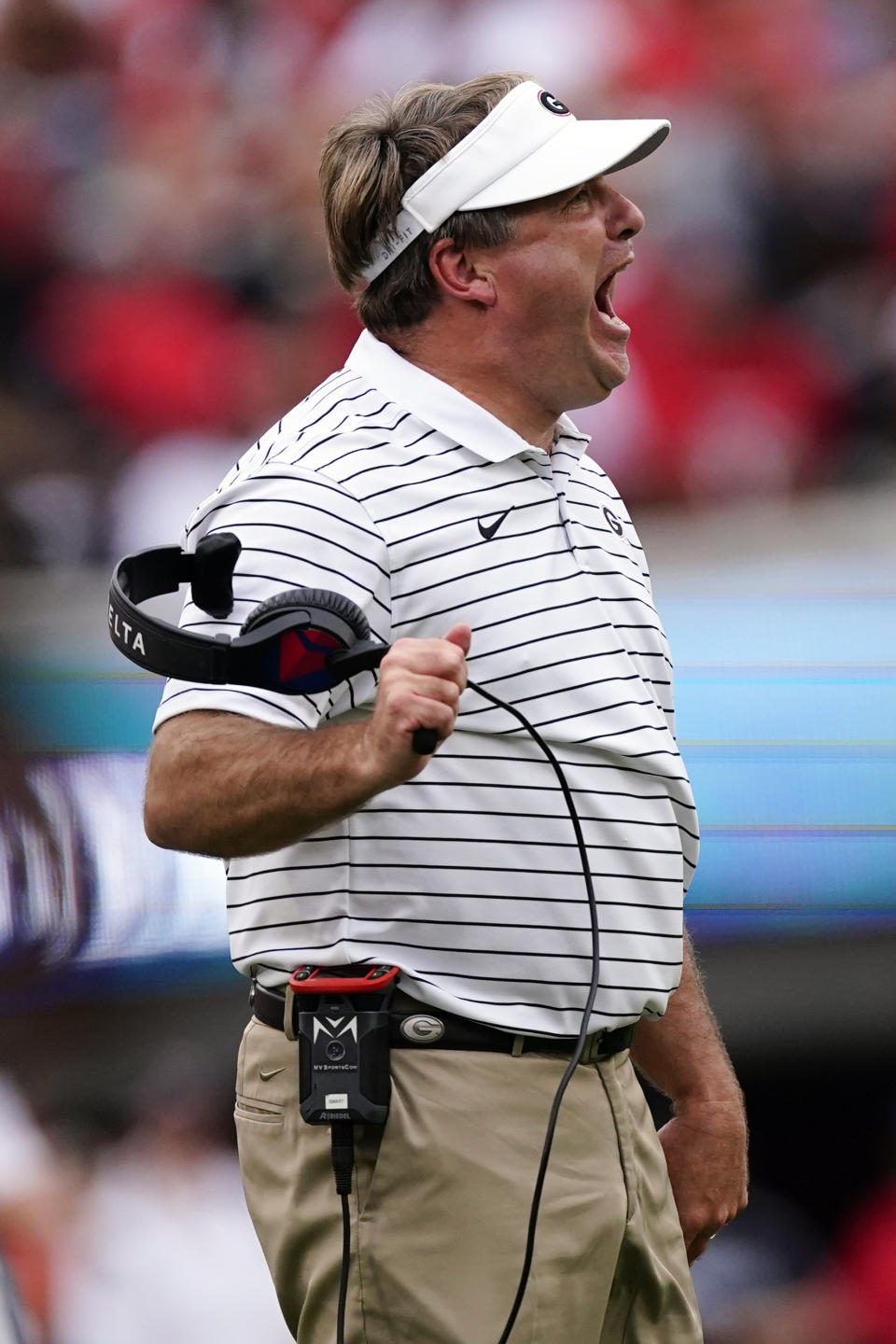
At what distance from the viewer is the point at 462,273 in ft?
5.46

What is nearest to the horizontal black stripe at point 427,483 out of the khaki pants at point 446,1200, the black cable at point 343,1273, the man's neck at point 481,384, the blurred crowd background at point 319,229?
the man's neck at point 481,384

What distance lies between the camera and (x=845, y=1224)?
8.01ft

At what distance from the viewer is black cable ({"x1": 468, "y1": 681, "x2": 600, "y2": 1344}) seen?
1.40m

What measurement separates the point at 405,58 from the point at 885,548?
981mm

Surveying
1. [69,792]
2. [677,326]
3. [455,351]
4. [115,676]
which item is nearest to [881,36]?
[677,326]

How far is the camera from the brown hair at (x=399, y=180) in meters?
1.66

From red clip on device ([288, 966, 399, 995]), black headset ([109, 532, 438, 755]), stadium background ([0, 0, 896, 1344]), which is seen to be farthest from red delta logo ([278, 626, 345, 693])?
stadium background ([0, 0, 896, 1344])

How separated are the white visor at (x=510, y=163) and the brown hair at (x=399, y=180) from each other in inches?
0.5

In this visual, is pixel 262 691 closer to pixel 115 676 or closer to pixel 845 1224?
pixel 115 676

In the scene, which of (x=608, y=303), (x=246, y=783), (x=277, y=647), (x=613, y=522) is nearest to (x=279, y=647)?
(x=277, y=647)

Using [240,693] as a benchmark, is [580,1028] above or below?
below

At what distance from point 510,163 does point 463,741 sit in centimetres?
59

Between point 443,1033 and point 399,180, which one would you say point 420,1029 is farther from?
point 399,180

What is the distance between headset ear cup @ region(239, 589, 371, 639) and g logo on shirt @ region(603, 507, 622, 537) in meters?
0.50
